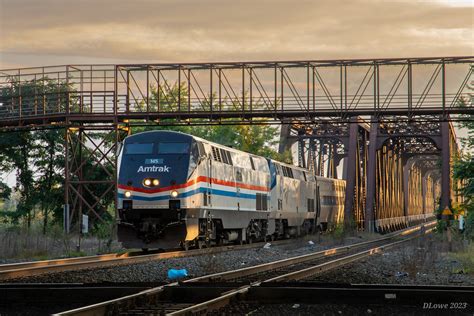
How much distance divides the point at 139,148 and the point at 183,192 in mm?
2212

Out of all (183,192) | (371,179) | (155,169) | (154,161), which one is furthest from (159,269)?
(371,179)

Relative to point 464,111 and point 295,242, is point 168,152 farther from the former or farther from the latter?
point 464,111

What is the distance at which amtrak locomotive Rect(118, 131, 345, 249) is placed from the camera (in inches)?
1088

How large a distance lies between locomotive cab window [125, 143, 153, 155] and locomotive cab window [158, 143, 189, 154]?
32 cm

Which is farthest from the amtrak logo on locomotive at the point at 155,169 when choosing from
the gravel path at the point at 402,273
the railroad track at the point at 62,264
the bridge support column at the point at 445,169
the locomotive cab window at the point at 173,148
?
the bridge support column at the point at 445,169

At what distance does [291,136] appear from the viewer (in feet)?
233

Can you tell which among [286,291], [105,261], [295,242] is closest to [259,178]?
[295,242]

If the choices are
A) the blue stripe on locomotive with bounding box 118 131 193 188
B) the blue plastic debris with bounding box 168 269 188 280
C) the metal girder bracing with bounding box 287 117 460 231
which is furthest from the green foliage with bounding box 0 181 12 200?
the blue plastic debris with bounding box 168 269 188 280

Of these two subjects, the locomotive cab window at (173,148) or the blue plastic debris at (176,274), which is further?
the locomotive cab window at (173,148)

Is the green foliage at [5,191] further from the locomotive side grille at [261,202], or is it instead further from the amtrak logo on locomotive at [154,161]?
the amtrak logo on locomotive at [154,161]

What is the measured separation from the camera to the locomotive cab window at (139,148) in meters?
28.4

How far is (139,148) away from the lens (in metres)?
28.5

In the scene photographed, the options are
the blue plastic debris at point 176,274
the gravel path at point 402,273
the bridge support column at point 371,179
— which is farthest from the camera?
the bridge support column at point 371,179

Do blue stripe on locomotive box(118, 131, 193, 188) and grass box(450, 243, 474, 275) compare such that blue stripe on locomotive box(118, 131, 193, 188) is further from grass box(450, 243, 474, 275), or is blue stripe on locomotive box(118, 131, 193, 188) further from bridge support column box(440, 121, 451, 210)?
bridge support column box(440, 121, 451, 210)
